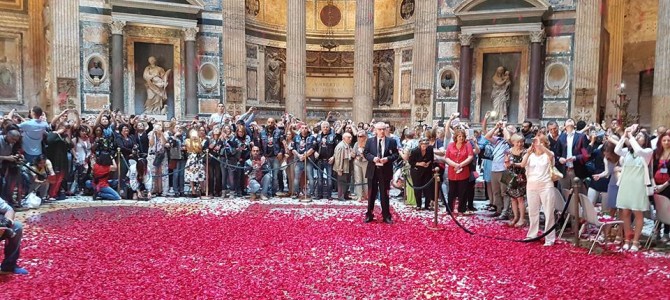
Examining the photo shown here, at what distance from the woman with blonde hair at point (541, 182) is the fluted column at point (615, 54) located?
57.4 feet

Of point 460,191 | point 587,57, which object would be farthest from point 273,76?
point 460,191

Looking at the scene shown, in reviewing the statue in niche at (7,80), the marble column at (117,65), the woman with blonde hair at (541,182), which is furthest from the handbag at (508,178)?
the statue in niche at (7,80)

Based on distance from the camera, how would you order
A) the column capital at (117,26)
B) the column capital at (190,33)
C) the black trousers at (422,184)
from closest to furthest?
the black trousers at (422,184) → the column capital at (117,26) → the column capital at (190,33)

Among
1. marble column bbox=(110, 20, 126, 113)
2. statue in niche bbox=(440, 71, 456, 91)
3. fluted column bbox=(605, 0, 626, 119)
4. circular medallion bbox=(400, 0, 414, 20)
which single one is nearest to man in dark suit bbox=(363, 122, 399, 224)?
statue in niche bbox=(440, 71, 456, 91)

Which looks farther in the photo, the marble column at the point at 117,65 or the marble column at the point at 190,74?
the marble column at the point at 190,74

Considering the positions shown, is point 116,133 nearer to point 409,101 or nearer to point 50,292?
point 50,292

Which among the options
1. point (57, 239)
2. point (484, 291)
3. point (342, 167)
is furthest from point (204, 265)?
point (342, 167)

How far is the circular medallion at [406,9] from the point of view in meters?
23.8

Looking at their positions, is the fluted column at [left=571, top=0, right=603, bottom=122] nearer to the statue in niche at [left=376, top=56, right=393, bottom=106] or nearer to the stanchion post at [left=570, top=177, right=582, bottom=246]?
the statue in niche at [left=376, top=56, right=393, bottom=106]

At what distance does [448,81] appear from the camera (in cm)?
2194

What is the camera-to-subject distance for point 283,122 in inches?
555

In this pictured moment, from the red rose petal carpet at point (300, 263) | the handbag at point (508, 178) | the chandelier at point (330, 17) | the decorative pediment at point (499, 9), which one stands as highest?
the chandelier at point (330, 17)

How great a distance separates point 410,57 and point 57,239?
18438 mm

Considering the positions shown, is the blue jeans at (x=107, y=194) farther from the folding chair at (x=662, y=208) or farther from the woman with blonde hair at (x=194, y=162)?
the folding chair at (x=662, y=208)
